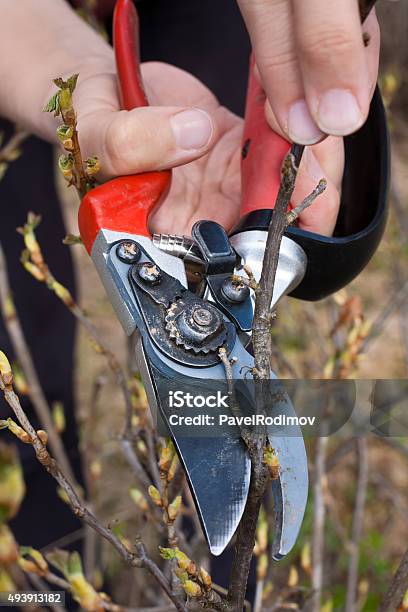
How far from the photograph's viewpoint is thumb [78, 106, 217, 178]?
3.85 ft

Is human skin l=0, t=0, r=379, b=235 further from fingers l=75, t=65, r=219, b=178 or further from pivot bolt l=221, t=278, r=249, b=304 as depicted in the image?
pivot bolt l=221, t=278, r=249, b=304

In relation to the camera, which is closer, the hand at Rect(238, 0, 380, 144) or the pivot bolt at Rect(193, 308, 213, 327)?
the hand at Rect(238, 0, 380, 144)

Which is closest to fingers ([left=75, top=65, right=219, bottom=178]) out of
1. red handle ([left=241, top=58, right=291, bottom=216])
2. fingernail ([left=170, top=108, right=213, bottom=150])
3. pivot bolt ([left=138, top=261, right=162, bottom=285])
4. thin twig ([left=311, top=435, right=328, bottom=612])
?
fingernail ([left=170, top=108, right=213, bottom=150])

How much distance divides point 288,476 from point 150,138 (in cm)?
59

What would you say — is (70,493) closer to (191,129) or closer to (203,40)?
(191,129)

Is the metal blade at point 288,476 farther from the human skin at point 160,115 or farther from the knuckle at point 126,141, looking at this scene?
the knuckle at point 126,141

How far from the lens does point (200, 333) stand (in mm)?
1025

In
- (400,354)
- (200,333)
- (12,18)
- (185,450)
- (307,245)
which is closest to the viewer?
(185,450)

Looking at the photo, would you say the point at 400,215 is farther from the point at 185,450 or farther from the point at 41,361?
the point at 185,450

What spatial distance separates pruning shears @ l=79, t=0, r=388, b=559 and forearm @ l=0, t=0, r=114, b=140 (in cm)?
21

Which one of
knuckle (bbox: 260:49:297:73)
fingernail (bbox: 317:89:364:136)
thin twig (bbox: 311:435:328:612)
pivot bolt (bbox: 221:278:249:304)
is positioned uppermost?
knuckle (bbox: 260:49:297:73)

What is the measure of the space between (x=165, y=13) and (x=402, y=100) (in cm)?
329

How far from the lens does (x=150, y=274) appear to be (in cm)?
106

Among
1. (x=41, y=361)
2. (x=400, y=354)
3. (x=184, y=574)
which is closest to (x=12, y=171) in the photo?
(x=41, y=361)
